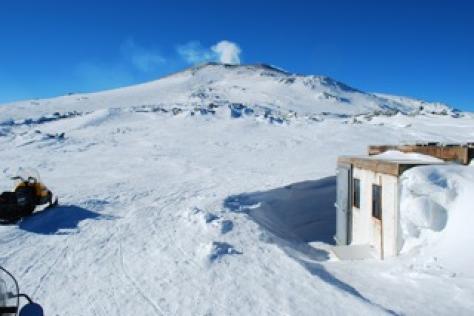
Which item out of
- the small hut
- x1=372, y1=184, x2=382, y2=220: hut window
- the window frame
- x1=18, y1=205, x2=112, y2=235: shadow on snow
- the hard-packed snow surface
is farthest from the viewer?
the window frame

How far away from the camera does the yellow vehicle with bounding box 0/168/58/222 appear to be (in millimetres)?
11284

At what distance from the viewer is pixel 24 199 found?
1158 cm

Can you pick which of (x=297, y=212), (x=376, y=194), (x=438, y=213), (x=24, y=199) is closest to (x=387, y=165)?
(x=376, y=194)

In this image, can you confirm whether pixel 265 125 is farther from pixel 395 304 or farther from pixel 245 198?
pixel 395 304

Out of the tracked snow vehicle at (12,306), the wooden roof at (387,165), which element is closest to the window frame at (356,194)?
the wooden roof at (387,165)

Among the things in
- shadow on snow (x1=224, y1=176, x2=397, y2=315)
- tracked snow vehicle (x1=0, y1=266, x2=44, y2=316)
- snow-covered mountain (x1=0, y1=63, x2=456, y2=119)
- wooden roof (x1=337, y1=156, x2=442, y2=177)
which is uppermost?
snow-covered mountain (x1=0, y1=63, x2=456, y2=119)

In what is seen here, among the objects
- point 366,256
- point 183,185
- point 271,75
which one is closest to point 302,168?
point 183,185

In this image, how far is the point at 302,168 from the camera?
68.6 ft

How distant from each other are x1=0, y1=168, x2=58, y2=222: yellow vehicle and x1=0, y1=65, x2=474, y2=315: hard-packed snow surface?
0.32 m

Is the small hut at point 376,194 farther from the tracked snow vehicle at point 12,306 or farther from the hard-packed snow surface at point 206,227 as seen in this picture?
the tracked snow vehicle at point 12,306

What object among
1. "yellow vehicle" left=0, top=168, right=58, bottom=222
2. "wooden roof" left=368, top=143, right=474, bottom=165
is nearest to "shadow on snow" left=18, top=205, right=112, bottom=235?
"yellow vehicle" left=0, top=168, right=58, bottom=222

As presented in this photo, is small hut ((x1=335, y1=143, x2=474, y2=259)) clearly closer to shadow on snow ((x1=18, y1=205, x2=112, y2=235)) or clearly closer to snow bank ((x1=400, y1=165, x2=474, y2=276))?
snow bank ((x1=400, y1=165, x2=474, y2=276))

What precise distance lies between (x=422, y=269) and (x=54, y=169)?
17.1m

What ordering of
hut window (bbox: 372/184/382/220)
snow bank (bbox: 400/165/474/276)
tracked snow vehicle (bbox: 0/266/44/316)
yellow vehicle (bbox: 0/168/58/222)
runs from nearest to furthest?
tracked snow vehicle (bbox: 0/266/44/316), snow bank (bbox: 400/165/474/276), hut window (bbox: 372/184/382/220), yellow vehicle (bbox: 0/168/58/222)
